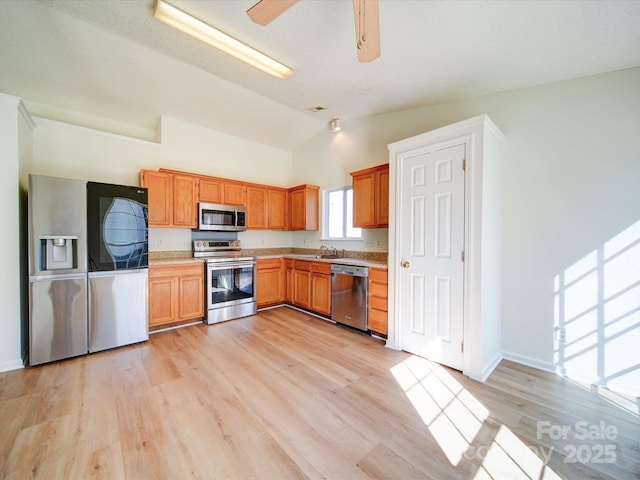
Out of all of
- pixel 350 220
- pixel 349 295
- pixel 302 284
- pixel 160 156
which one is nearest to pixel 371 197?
pixel 350 220

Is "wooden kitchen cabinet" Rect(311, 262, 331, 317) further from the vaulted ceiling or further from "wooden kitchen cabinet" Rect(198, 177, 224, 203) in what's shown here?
the vaulted ceiling

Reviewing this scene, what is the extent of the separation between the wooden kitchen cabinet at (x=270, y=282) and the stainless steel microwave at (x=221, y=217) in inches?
29.4

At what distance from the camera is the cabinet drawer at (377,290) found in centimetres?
329

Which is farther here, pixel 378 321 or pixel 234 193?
pixel 234 193

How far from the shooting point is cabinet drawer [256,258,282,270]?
14.9 feet

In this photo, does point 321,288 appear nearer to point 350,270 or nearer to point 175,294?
point 350,270

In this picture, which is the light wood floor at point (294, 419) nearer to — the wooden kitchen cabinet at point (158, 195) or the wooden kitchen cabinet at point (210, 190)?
the wooden kitchen cabinet at point (158, 195)

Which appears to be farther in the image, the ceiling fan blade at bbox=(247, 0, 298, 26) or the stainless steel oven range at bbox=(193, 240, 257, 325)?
the stainless steel oven range at bbox=(193, 240, 257, 325)

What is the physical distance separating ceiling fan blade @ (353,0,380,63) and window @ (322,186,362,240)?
2804mm

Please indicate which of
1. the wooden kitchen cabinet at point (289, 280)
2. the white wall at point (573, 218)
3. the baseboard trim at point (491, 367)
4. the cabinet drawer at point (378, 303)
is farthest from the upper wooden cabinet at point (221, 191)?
the baseboard trim at point (491, 367)

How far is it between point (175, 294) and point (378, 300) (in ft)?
9.25

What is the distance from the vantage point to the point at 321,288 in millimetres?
4152

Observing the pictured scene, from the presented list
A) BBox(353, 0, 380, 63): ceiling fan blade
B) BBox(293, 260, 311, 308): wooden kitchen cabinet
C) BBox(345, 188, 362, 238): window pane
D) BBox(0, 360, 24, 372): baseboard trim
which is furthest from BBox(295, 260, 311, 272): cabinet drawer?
BBox(0, 360, 24, 372): baseboard trim

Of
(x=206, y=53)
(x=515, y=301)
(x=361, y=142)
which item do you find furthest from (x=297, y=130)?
(x=515, y=301)
